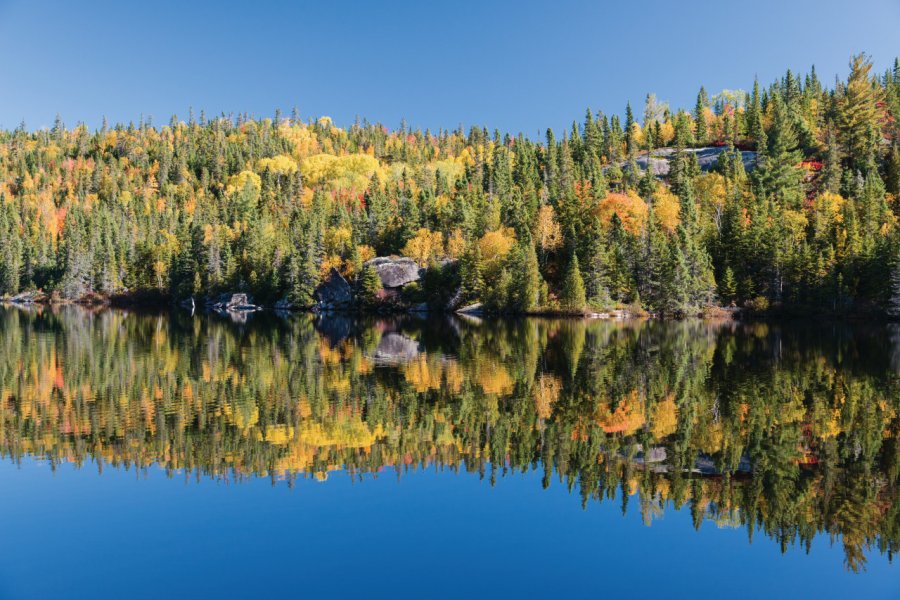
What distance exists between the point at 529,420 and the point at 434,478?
6831mm

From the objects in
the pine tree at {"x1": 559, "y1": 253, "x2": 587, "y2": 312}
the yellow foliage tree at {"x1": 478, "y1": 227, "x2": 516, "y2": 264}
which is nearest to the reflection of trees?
the pine tree at {"x1": 559, "y1": 253, "x2": 587, "y2": 312}

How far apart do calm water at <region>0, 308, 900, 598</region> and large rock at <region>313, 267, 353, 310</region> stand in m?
80.5

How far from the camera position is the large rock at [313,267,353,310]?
119438 mm

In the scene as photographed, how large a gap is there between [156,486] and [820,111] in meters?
165

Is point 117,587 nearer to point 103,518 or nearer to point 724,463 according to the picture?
point 103,518

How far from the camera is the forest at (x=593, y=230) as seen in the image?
9488 cm

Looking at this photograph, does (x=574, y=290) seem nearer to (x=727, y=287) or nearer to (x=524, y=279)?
(x=524, y=279)

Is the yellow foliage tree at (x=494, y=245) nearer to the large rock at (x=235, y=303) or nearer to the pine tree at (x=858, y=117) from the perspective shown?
the large rock at (x=235, y=303)

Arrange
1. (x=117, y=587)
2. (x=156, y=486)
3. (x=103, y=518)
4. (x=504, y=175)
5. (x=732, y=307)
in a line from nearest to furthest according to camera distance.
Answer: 1. (x=117, y=587)
2. (x=103, y=518)
3. (x=156, y=486)
4. (x=732, y=307)
5. (x=504, y=175)

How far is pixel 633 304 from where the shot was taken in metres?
97.9

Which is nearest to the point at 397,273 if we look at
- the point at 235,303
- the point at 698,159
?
the point at 235,303

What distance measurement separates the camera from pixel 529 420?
84.7 feet

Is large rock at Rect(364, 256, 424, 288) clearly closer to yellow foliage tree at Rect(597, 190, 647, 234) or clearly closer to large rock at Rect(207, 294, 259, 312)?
large rock at Rect(207, 294, 259, 312)

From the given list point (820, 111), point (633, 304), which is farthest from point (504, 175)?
point (820, 111)
